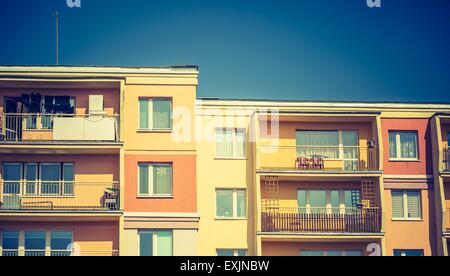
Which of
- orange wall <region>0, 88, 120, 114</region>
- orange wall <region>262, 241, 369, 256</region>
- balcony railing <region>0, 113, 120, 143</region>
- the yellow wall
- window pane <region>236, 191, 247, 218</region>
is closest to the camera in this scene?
balcony railing <region>0, 113, 120, 143</region>

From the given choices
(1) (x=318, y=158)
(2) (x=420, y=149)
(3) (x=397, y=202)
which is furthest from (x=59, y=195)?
(2) (x=420, y=149)

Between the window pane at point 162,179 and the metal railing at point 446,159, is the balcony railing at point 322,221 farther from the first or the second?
the window pane at point 162,179

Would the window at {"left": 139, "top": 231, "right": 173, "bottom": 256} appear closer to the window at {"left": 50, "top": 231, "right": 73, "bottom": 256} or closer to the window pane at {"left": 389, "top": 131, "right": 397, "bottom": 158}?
the window at {"left": 50, "top": 231, "right": 73, "bottom": 256}

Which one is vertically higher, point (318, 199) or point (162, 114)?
point (162, 114)

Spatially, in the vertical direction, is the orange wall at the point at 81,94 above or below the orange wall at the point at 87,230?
above

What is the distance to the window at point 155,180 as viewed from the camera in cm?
2075

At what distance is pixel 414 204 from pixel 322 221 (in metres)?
2.59

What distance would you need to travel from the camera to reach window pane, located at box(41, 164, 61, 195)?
2058 centimetres

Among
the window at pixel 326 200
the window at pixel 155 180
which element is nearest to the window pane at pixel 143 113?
the window at pixel 155 180

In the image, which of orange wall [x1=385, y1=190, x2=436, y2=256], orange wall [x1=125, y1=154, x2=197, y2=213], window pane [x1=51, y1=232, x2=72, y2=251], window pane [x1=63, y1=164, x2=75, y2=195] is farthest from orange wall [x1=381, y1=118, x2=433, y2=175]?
window pane [x1=51, y1=232, x2=72, y2=251]

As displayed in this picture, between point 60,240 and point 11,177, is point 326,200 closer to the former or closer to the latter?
point 60,240

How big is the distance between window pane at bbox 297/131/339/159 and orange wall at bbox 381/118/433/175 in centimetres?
139

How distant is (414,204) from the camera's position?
22.0m
